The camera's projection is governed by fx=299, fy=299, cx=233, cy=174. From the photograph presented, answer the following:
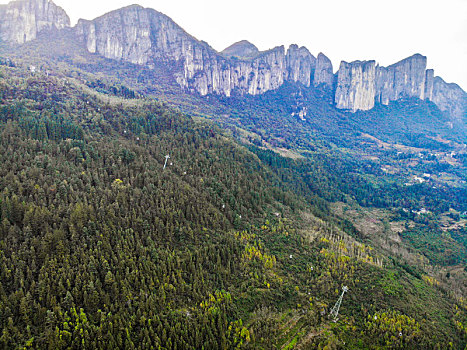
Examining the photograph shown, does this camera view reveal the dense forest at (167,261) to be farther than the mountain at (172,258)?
No

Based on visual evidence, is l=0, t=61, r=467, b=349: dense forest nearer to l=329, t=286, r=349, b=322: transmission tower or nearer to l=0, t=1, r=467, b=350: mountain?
l=0, t=1, r=467, b=350: mountain

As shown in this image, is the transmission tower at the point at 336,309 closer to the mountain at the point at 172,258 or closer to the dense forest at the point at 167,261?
the mountain at the point at 172,258

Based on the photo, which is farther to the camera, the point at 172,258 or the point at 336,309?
the point at 172,258

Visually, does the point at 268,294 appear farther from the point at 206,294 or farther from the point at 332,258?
the point at 332,258

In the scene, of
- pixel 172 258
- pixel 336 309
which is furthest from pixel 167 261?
Answer: pixel 336 309

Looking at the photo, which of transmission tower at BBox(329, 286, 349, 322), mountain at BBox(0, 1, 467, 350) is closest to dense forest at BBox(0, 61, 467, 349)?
mountain at BBox(0, 1, 467, 350)

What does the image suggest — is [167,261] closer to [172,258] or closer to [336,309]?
[172,258]

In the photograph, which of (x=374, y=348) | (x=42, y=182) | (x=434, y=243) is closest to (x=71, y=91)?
(x=42, y=182)

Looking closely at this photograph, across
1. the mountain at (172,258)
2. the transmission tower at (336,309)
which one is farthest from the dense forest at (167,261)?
the transmission tower at (336,309)
